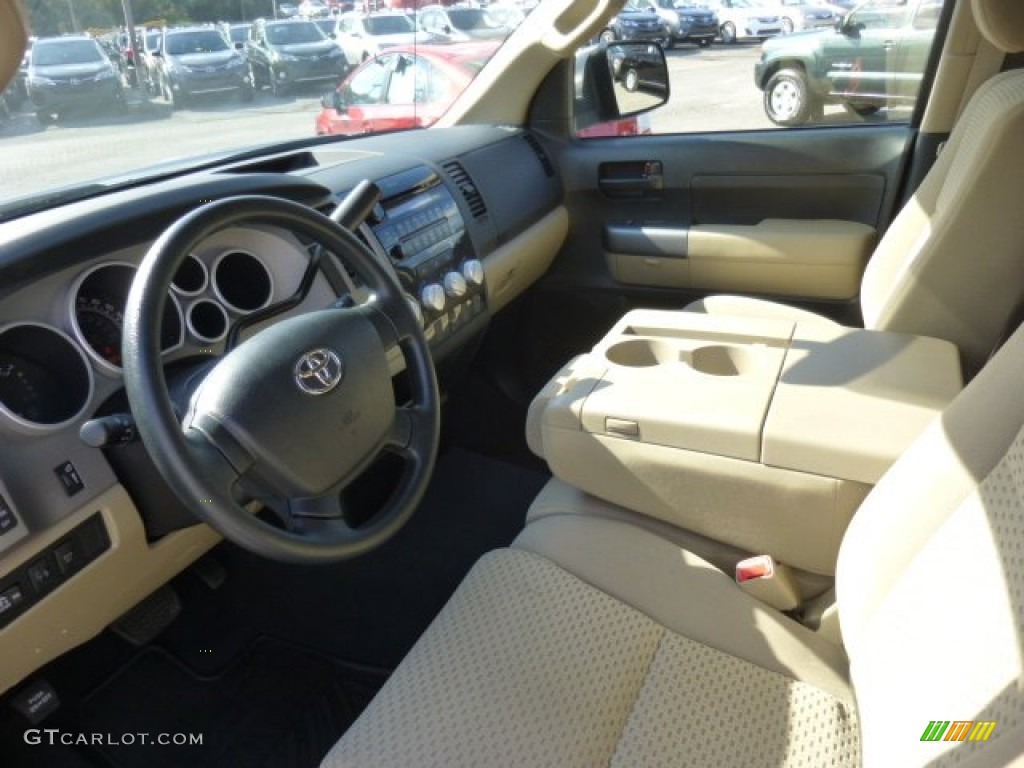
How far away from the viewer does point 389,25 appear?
2.92 meters

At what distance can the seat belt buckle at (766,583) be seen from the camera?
1.38 m

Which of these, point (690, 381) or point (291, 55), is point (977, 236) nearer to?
point (690, 381)

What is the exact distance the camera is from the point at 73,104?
6.52 ft

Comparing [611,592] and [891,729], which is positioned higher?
[891,729]

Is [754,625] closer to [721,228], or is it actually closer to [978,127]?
[978,127]

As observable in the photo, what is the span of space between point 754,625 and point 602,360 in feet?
2.36

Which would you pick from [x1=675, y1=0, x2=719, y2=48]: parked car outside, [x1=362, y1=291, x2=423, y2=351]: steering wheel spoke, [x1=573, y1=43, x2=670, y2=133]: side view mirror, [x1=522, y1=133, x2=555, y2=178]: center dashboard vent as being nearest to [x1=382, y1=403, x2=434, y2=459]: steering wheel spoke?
[x1=362, y1=291, x2=423, y2=351]: steering wheel spoke

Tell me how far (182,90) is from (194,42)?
0.13m

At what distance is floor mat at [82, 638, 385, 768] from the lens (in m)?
1.77

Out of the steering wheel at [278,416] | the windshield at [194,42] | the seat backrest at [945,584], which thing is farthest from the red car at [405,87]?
the seat backrest at [945,584]

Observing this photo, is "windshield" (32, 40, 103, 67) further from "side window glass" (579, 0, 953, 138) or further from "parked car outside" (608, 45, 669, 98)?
"parked car outside" (608, 45, 669, 98)

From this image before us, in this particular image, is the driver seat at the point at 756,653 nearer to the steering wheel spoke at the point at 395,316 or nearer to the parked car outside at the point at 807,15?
the steering wheel spoke at the point at 395,316

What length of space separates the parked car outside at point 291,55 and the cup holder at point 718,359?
1.63 meters

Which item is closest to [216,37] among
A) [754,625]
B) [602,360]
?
[602,360]
